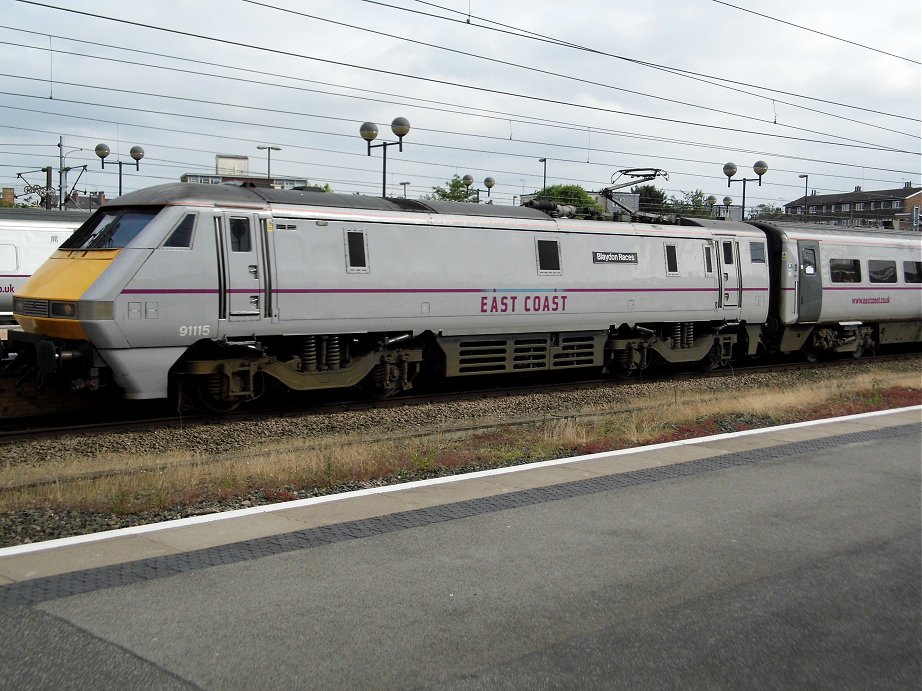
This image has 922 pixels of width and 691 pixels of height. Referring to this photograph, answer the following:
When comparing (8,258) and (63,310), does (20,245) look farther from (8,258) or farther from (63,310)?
(63,310)

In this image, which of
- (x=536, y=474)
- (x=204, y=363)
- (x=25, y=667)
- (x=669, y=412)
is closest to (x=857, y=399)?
(x=669, y=412)

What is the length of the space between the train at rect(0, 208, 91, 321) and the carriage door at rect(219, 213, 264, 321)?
51.0 feet

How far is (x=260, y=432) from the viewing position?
12664 millimetres

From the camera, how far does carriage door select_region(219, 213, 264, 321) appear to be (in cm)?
1278

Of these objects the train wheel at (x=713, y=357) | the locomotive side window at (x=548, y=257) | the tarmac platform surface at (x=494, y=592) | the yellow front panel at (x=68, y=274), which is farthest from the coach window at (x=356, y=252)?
the train wheel at (x=713, y=357)

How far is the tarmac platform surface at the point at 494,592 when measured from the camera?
460cm

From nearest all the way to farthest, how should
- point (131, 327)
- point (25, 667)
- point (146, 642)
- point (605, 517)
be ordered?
1. point (25, 667)
2. point (146, 642)
3. point (605, 517)
4. point (131, 327)

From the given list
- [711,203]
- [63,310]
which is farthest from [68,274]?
[711,203]

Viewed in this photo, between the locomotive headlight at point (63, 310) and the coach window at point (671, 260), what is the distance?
452 inches

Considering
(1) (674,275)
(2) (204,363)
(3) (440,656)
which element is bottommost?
(3) (440,656)

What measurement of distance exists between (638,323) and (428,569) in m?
13.1

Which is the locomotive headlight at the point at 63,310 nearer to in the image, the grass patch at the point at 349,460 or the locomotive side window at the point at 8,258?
the grass patch at the point at 349,460

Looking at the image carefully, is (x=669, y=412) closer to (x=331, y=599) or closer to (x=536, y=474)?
(x=536, y=474)

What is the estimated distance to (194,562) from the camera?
6.17 m
